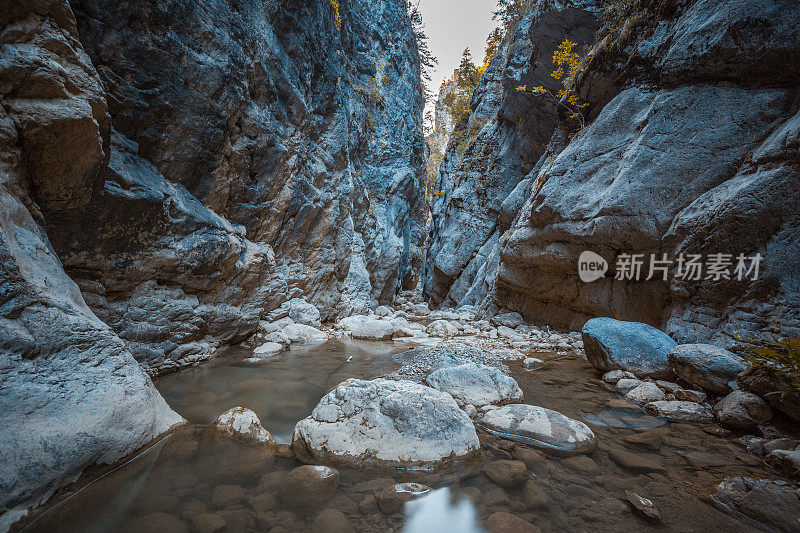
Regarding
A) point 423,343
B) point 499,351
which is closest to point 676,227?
point 499,351

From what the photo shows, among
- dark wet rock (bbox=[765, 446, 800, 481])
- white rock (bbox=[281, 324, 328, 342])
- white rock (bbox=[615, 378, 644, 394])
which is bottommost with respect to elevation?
white rock (bbox=[281, 324, 328, 342])

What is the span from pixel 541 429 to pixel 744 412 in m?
1.99

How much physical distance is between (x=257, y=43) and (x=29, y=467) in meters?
7.79

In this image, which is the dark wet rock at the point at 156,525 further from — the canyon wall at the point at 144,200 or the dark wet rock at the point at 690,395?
the dark wet rock at the point at 690,395

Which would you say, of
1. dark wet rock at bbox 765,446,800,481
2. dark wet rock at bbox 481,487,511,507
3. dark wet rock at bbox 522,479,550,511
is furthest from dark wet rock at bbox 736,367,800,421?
dark wet rock at bbox 481,487,511,507

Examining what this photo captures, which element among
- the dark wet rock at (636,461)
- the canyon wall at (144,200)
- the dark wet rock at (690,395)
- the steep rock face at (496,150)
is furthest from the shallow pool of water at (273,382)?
the steep rock face at (496,150)

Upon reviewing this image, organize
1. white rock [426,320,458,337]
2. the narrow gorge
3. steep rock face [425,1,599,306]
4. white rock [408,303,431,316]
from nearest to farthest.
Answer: the narrow gorge → white rock [426,320,458,337] → steep rock face [425,1,599,306] → white rock [408,303,431,316]

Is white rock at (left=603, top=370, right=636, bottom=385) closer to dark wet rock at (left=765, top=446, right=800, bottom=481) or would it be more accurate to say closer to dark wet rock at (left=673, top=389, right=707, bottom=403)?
dark wet rock at (left=673, top=389, right=707, bottom=403)

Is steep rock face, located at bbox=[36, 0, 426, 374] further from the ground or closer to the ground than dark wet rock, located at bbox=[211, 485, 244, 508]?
further from the ground

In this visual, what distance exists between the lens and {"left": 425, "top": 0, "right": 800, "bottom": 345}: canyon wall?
439 centimetres

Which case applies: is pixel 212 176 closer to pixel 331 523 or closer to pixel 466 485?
pixel 331 523

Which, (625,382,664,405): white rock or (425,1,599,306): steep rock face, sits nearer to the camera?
(625,382,664,405): white rock

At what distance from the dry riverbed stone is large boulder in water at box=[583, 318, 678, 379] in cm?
237

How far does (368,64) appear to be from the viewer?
14.4m
